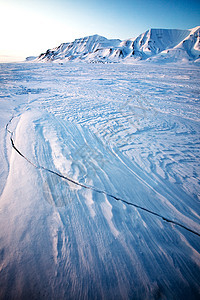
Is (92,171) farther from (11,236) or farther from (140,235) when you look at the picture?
(11,236)

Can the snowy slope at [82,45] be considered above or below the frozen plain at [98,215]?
above

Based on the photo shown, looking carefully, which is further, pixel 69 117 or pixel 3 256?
pixel 69 117

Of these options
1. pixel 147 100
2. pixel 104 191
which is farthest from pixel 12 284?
pixel 147 100

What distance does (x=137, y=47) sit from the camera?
63.1m

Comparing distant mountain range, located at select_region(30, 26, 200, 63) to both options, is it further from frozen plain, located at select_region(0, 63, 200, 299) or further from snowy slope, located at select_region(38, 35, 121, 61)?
frozen plain, located at select_region(0, 63, 200, 299)

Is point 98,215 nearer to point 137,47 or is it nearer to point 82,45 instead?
point 137,47

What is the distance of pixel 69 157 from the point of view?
237 cm

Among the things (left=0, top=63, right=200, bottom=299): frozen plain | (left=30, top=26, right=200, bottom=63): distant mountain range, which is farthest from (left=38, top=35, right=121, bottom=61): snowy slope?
(left=0, top=63, right=200, bottom=299): frozen plain

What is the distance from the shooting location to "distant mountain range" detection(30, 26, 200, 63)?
49.2 m

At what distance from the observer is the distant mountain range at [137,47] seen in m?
49.2

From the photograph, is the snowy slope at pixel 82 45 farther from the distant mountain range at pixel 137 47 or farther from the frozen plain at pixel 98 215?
the frozen plain at pixel 98 215

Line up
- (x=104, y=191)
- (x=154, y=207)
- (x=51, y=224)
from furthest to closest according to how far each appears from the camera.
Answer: (x=104, y=191) < (x=154, y=207) < (x=51, y=224)

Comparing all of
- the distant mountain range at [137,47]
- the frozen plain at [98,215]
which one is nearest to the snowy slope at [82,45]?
the distant mountain range at [137,47]

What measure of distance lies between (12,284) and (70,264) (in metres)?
0.48
